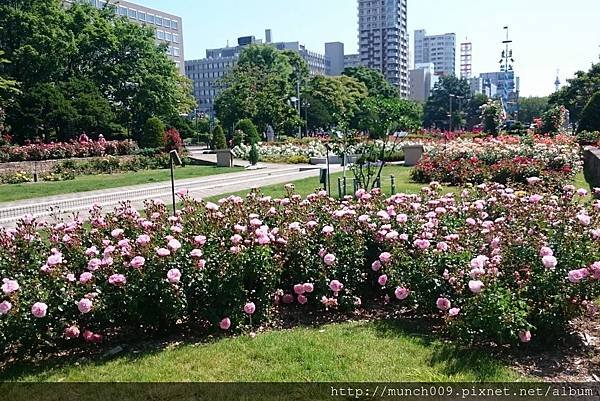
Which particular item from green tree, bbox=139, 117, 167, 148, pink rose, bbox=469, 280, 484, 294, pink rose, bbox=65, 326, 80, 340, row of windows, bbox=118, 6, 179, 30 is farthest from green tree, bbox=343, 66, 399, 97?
pink rose, bbox=65, 326, 80, 340

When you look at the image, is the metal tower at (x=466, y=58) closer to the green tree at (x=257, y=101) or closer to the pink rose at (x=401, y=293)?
the green tree at (x=257, y=101)

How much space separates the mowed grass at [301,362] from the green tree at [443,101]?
80.1m

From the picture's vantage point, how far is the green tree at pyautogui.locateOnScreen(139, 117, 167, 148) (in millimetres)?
26750

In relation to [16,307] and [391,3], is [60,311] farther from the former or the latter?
[391,3]

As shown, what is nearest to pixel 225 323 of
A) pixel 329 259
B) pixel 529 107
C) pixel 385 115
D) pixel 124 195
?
pixel 329 259

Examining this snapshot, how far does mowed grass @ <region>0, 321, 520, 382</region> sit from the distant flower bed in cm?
Answer: 1943

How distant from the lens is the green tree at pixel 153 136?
26750mm

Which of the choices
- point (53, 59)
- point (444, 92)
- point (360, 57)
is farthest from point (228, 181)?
point (360, 57)

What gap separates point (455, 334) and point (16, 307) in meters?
2.96

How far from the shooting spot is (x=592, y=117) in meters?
24.9

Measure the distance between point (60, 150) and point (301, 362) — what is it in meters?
21.0

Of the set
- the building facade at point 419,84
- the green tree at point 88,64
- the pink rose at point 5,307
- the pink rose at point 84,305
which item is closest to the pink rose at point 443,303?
the pink rose at point 84,305

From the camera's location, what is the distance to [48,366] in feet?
12.0

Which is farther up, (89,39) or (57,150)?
(89,39)
